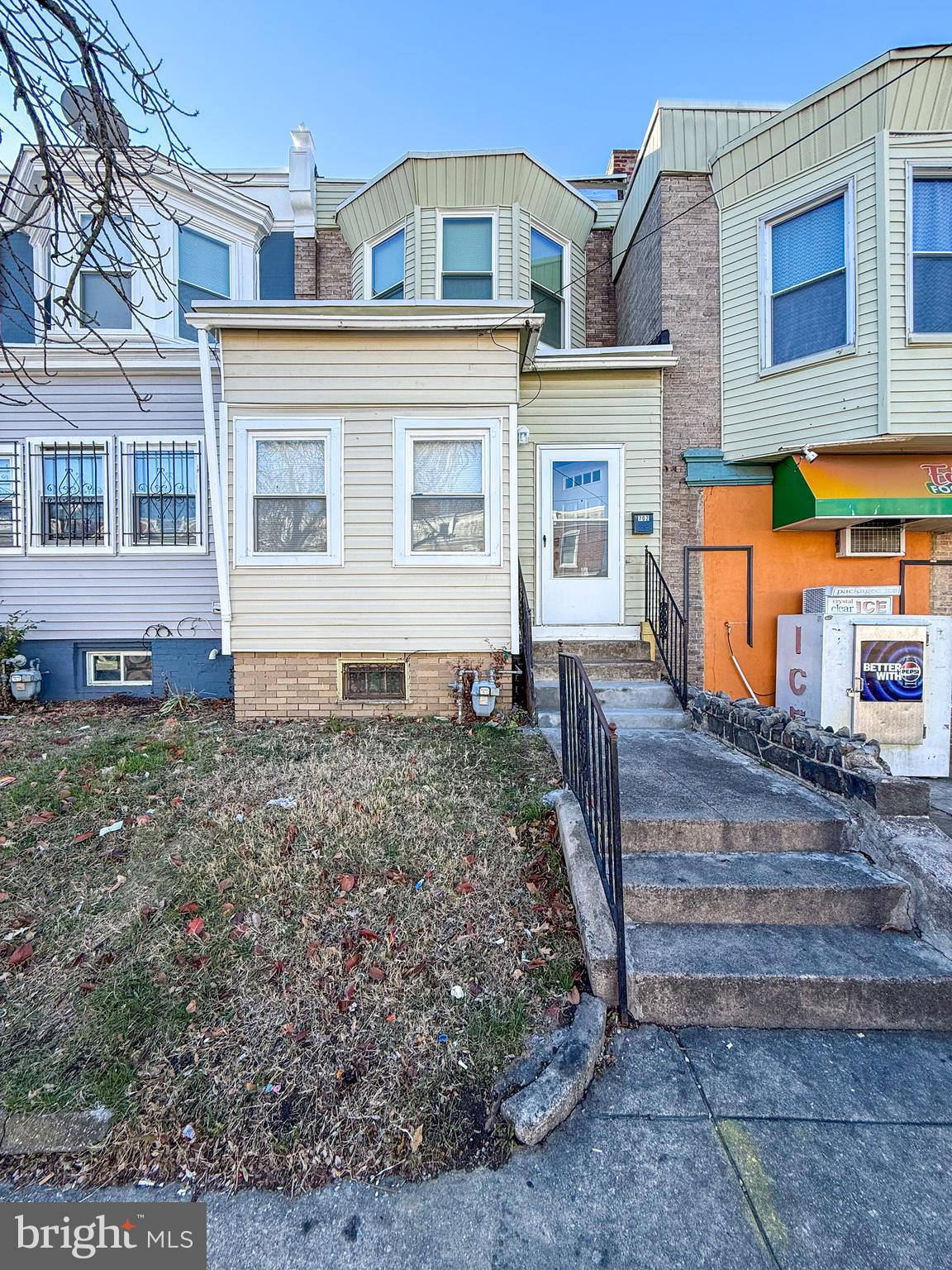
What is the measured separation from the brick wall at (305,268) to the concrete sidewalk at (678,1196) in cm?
917

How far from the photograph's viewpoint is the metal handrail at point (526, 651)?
5.50 meters

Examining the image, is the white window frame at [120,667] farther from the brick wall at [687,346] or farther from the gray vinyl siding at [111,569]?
the brick wall at [687,346]

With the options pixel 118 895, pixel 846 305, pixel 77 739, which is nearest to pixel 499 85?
pixel 846 305

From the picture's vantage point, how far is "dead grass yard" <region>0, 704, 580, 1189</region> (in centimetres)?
187

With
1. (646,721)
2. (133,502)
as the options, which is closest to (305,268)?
(133,502)

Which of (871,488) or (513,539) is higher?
(871,488)

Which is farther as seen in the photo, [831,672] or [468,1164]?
[831,672]

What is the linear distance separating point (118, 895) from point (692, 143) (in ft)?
29.5

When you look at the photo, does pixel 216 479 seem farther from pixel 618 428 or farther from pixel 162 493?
pixel 618 428

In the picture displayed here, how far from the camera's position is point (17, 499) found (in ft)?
22.2

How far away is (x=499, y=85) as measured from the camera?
266 inches

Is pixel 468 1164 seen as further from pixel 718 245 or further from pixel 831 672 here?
pixel 718 245

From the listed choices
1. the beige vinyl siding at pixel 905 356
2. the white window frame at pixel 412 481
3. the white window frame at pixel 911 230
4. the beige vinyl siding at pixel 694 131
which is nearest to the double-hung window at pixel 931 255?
the white window frame at pixel 911 230

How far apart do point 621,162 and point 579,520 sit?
22.8 ft
